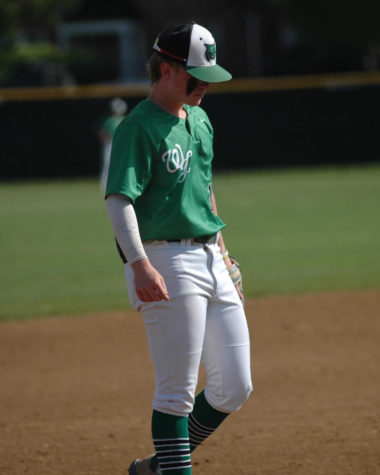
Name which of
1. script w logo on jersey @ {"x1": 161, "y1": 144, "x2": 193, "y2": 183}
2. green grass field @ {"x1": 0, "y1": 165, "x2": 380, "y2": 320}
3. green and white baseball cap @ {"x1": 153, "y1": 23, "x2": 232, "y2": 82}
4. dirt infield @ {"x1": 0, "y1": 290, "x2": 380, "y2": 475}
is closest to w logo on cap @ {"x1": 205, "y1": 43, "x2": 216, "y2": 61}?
green and white baseball cap @ {"x1": 153, "y1": 23, "x2": 232, "y2": 82}

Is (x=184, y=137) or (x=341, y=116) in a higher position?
(x=184, y=137)

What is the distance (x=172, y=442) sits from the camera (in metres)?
3.32

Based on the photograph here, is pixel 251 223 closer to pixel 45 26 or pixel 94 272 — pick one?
pixel 94 272

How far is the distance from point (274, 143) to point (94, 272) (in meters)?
14.0

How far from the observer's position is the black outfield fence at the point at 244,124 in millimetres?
22688

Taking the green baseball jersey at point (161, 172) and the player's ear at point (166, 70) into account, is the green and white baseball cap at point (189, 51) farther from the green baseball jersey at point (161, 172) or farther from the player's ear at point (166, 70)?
the green baseball jersey at point (161, 172)

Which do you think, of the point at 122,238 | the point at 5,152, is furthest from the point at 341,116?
the point at 122,238

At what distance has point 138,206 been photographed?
11.1 feet

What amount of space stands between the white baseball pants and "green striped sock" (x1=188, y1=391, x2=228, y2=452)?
0.41 feet

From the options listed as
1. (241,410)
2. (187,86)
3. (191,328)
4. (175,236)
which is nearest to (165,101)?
(187,86)

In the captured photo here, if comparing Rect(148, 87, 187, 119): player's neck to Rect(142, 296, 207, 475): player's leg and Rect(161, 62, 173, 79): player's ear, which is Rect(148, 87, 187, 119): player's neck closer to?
Rect(161, 62, 173, 79): player's ear

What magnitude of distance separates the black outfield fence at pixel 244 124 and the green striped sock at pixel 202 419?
1966 cm

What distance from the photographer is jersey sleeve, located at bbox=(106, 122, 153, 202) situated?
319 cm

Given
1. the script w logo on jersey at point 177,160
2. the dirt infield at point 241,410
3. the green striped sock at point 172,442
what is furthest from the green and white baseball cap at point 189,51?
the dirt infield at point 241,410
